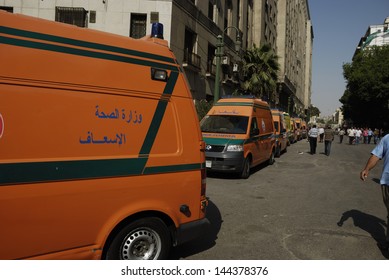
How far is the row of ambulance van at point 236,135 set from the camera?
939cm

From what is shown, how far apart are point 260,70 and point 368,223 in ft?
80.0

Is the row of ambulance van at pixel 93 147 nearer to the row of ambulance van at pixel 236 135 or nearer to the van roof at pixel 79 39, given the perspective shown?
the van roof at pixel 79 39

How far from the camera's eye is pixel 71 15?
723 inches

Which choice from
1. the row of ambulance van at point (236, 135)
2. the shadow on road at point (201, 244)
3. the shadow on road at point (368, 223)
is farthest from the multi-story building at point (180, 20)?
the shadow on road at point (201, 244)

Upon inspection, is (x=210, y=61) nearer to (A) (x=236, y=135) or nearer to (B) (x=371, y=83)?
(A) (x=236, y=135)

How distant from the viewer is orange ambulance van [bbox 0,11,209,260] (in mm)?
2625

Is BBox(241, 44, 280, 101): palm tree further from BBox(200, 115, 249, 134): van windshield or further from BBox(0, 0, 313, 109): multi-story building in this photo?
BBox(200, 115, 249, 134): van windshield

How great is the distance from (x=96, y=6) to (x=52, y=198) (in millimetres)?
18114

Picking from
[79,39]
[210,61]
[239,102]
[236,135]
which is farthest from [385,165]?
[210,61]

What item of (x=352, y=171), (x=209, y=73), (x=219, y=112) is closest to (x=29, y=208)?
(x=219, y=112)

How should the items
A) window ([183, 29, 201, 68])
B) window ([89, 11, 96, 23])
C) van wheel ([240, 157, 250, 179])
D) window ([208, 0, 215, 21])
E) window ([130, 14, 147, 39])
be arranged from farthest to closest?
window ([208, 0, 215, 21]) < window ([183, 29, 201, 68]) < window ([130, 14, 147, 39]) < window ([89, 11, 96, 23]) < van wheel ([240, 157, 250, 179])

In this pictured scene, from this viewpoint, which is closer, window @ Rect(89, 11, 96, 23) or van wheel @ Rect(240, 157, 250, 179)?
van wheel @ Rect(240, 157, 250, 179)

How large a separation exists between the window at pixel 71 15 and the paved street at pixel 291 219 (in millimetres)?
13452

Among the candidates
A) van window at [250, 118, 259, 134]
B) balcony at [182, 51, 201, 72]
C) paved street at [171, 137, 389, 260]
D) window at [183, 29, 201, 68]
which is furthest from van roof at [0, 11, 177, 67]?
window at [183, 29, 201, 68]
